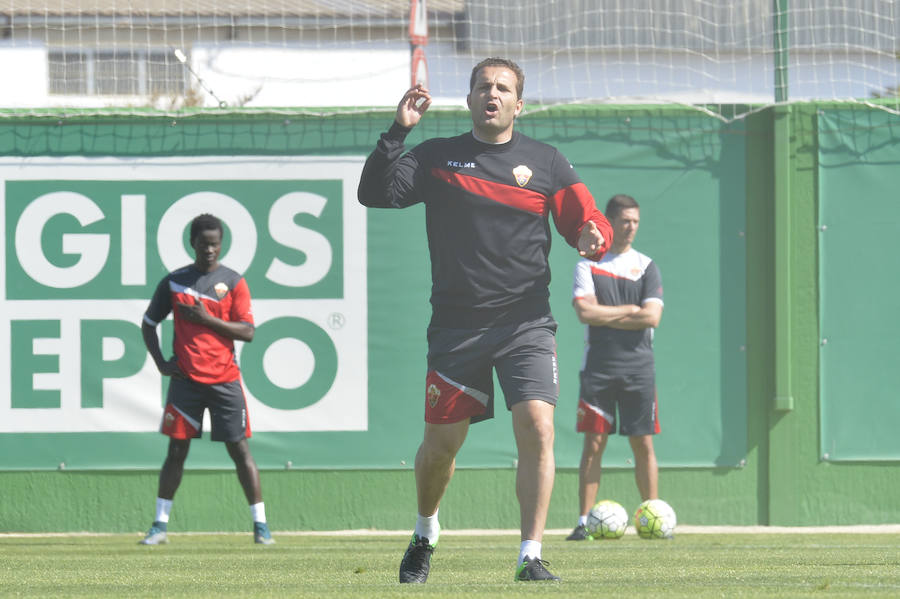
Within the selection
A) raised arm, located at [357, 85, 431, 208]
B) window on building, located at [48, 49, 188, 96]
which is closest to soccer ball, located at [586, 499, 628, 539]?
raised arm, located at [357, 85, 431, 208]

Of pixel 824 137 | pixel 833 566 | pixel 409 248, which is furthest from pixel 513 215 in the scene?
pixel 824 137

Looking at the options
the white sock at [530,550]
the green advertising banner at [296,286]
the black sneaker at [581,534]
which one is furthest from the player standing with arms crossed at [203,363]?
the white sock at [530,550]

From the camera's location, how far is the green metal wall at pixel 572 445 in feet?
33.0

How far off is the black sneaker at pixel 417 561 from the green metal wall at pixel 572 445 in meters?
4.73

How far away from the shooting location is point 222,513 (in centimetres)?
→ 1008

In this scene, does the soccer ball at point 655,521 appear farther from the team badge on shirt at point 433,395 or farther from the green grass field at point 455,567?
the team badge on shirt at point 433,395

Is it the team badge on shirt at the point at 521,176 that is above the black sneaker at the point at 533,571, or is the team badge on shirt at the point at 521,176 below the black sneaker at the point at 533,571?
above

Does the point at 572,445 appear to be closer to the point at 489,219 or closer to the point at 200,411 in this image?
the point at 200,411

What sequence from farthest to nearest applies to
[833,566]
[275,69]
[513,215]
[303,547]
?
[275,69]
[303,547]
[833,566]
[513,215]

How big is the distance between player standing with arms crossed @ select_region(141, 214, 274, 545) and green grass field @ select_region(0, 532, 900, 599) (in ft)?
1.43

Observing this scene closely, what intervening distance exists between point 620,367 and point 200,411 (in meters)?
2.66

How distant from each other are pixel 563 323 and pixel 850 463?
2.29m

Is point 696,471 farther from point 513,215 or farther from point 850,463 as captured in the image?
point 513,215

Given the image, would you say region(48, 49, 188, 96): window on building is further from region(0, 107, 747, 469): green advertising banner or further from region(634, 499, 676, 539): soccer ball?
region(634, 499, 676, 539): soccer ball
